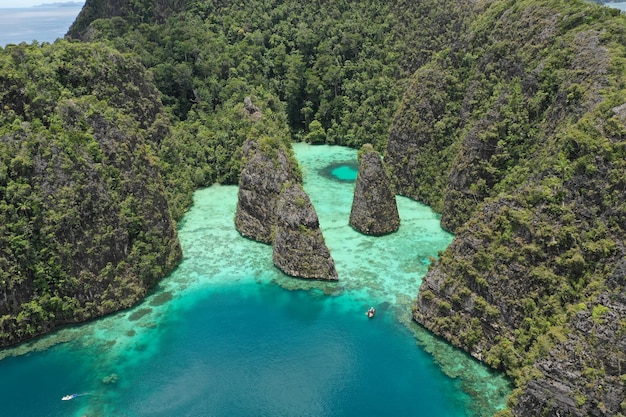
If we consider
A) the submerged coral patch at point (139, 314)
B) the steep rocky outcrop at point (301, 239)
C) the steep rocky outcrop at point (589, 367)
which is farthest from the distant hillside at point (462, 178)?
the steep rocky outcrop at point (301, 239)

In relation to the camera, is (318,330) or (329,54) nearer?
(318,330)

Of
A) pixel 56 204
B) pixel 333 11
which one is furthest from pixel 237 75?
pixel 56 204

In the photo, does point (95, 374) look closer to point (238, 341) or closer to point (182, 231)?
point (238, 341)

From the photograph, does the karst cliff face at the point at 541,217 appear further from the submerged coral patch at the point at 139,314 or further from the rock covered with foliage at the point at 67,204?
the rock covered with foliage at the point at 67,204

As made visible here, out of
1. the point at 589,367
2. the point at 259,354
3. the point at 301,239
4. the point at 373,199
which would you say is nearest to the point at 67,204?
the point at 259,354

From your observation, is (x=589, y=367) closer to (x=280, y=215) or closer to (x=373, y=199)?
(x=280, y=215)

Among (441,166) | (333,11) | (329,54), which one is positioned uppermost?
(333,11)
